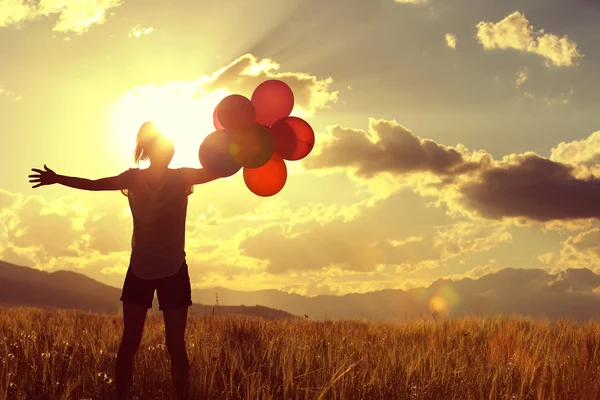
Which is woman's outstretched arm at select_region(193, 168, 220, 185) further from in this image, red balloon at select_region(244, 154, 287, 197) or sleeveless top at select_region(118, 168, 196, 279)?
red balloon at select_region(244, 154, 287, 197)

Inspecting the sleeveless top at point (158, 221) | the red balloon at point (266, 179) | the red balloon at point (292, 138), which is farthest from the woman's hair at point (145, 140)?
the red balloon at point (292, 138)

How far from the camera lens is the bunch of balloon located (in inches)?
223

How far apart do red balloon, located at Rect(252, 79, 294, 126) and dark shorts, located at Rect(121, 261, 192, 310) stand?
196cm

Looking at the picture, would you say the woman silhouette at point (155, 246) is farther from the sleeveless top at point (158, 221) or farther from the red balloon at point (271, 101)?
the red balloon at point (271, 101)

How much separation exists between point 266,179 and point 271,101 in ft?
2.94

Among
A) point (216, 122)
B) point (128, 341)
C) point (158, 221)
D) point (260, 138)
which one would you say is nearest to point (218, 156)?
point (260, 138)

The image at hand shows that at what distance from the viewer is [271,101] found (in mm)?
6371

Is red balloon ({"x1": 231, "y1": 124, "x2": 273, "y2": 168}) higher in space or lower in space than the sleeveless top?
higher

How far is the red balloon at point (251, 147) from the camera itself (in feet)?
18.6

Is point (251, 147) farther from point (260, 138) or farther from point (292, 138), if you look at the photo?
point (292, 138)

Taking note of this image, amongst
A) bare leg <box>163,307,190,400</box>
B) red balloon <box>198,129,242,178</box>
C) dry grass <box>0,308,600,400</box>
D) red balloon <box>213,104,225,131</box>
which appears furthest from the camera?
red balloon <box>213,104,225,131</box>

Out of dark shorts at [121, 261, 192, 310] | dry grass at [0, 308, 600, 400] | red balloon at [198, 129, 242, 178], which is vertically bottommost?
dry grass at [0, 308, 600, 400]

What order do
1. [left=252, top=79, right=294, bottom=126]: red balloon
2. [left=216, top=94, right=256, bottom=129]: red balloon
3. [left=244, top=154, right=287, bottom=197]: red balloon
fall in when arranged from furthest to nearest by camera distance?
1. [left=252, top=79, right=294, bottom=126]: red balloon
2. [left=244, top=154, right=287, bottom=197]: red balloon
3. [left=216, top=94, right=256, bottom=129]: red balloon

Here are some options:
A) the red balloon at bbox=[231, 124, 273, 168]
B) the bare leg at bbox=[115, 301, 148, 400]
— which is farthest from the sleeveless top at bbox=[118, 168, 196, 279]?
the red balloon at bbox=[231, 124, 273, 168]
